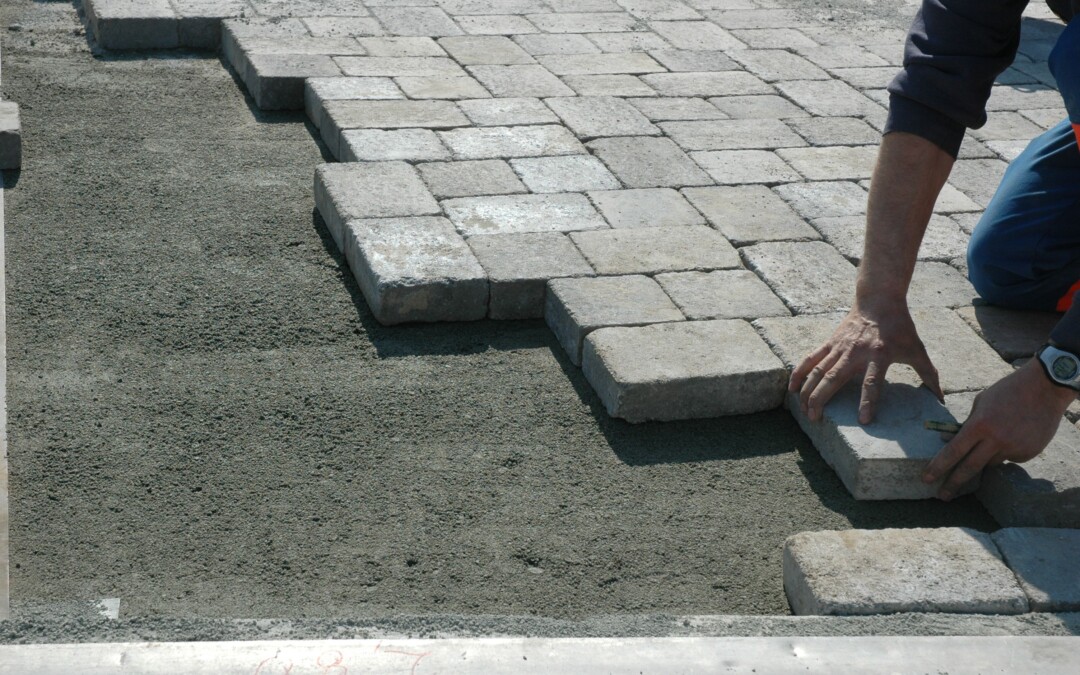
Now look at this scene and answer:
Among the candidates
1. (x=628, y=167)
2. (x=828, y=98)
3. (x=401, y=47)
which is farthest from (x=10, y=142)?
(x=828, y=98)

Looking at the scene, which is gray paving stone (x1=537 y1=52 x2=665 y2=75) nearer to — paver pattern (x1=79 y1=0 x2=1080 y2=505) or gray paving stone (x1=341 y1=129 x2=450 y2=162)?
paver pattern (x1=79 y1=0 x2=1080 y2=505)

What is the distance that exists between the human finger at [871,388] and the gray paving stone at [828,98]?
2.73m

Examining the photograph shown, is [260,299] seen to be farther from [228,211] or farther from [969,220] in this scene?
[969,220]

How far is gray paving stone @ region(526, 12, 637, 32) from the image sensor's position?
264 inches

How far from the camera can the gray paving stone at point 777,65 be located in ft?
20.1

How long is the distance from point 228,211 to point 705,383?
2076mm

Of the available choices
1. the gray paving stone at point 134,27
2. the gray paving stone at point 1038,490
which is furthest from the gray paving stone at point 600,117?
the gray paving stone at point 1038,490

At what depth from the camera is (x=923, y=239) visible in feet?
14.1

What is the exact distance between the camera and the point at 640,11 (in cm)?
714

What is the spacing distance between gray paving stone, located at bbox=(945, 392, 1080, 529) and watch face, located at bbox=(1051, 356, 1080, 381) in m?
0.36

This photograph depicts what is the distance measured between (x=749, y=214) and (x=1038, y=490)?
5.87 feet

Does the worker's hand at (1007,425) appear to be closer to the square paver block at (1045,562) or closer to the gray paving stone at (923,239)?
the square paver block at (1045,562)

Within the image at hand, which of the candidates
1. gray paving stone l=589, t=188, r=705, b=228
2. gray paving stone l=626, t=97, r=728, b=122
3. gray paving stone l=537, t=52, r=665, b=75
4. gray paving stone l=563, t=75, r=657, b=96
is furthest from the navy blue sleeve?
gray paving stone l=537, t=52, r=665, b=75

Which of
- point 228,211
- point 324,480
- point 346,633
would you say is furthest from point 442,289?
point 346,633
